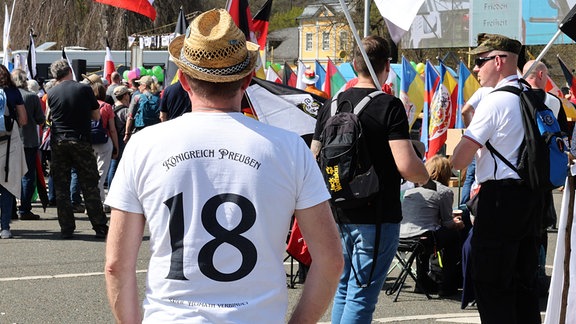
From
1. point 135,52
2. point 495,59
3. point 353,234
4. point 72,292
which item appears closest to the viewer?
point 353,234

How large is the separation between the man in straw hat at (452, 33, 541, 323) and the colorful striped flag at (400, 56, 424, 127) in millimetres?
9999

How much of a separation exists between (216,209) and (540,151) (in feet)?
9.05

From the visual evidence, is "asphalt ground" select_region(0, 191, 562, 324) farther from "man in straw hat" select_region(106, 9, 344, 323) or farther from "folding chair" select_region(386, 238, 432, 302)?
"man in straw hat" select_region(106, 9, 344, 323)

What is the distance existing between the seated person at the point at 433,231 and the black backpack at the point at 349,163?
2.75 metres

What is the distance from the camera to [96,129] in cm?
1211

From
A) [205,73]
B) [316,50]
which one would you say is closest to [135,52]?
[205,73]

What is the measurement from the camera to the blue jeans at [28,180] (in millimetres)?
11711

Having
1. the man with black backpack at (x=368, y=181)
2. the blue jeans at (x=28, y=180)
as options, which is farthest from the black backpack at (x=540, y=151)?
the blue jeans at (x=28, y=180)

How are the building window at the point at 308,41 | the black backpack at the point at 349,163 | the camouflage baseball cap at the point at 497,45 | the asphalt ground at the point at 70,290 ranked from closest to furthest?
1. the black backpack at the point at 349,163
2. the camouflage baseball cap at the point at 497,45
3. the asphalt ground at the point at 70,290
4. the building window at the point at 308,41

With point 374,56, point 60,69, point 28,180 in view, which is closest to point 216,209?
point 374,56

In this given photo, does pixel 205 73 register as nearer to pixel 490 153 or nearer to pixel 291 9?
pixel 490 153

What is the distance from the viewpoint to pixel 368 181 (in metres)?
4.86

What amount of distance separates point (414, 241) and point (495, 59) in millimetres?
2480

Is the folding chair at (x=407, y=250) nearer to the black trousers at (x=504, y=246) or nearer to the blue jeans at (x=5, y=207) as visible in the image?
the black trousers at (x=504, y=246)
